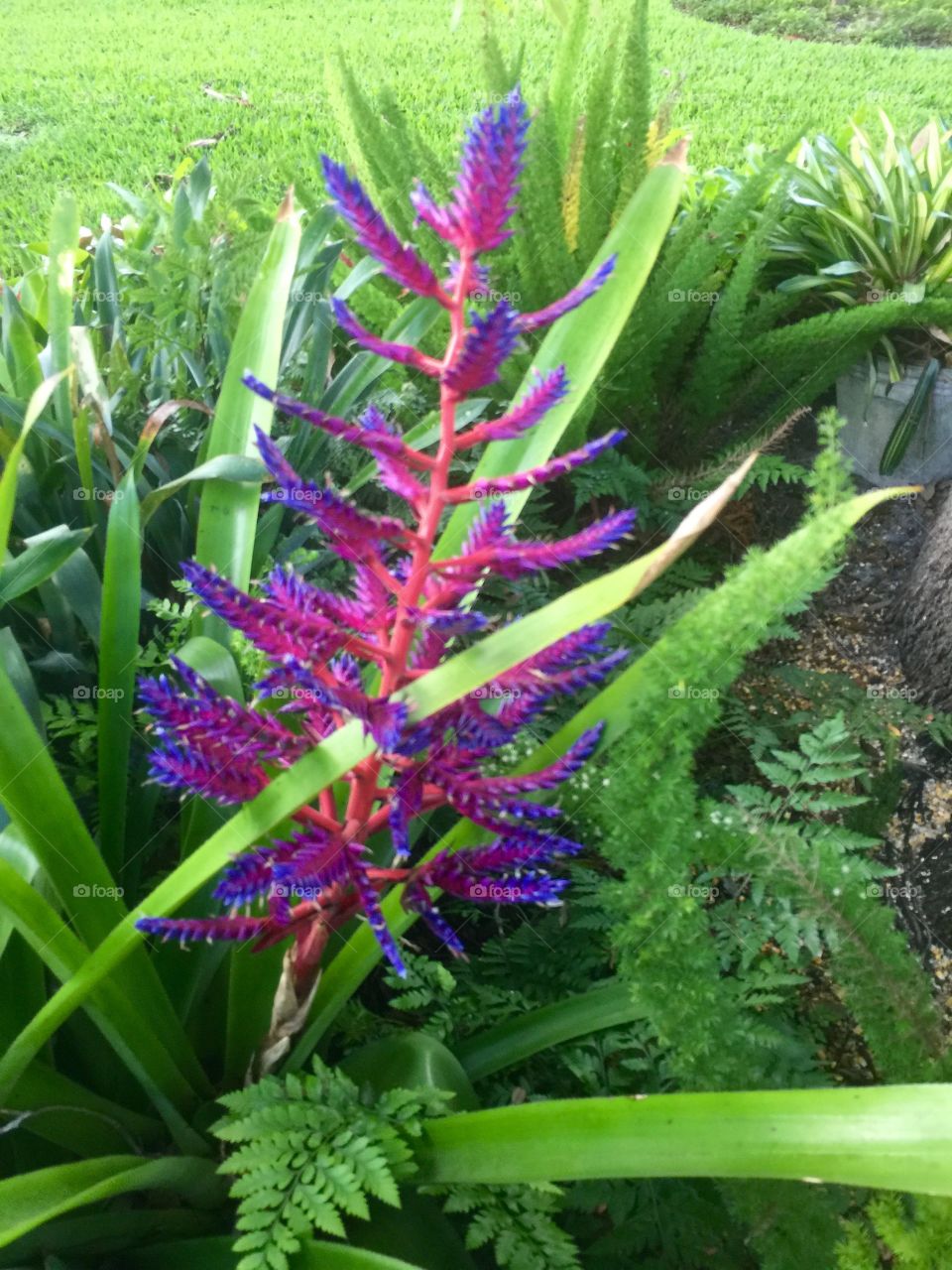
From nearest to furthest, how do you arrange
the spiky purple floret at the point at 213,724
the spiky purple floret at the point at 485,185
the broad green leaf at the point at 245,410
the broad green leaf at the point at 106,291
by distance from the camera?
the spiky purple floret at the point at 485,185 → the spiky purple floret at the point at 213,724 → the broad green leaf at the point at 245,410 → the broad green leaf at the point at 106,291

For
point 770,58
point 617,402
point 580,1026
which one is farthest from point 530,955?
point 770,58

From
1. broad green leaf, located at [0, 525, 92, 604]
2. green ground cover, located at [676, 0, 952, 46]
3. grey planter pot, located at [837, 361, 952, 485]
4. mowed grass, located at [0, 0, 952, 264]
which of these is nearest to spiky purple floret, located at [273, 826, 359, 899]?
broad green leaf, located at [0, 525, 92, 604]

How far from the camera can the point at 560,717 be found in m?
1.35

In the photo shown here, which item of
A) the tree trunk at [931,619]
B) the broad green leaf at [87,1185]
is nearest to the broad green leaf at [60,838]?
the broad green leaf at [87,1185]

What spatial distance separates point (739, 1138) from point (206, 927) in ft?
1.17

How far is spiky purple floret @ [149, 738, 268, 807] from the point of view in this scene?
602 millimetres

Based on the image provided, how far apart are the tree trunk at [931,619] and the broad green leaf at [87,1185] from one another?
4.26ft

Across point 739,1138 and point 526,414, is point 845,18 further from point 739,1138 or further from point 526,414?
point 739,1138

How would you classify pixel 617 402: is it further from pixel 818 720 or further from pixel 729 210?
pixel 818 720

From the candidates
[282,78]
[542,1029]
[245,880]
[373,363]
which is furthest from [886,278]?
[282,78]

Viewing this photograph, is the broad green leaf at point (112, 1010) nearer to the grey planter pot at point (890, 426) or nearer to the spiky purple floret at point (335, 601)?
the spiky purple floret at point (335, 601)

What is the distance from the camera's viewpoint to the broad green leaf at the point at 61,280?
3.96 feet

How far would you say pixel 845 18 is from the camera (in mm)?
3219

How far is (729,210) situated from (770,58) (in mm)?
2008
